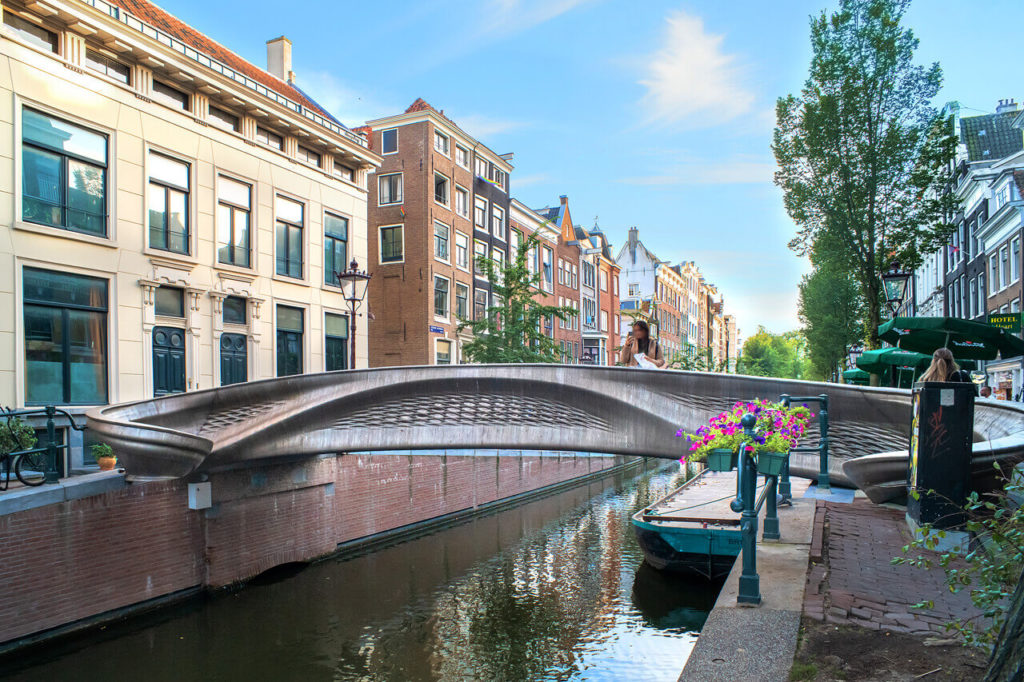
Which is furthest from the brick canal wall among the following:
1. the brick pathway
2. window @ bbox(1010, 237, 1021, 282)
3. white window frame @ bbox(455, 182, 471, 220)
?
window @ bbox(1010, 237, 1021, 282)

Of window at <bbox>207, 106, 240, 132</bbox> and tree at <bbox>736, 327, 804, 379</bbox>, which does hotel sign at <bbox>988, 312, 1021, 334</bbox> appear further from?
tree at <bbox>736, 327, 804, 379</bbox>

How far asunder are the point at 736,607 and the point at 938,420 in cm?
261

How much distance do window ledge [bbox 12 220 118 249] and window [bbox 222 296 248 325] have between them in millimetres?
3385

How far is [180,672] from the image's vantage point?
389 inches

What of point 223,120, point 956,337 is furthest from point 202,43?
point 956,337

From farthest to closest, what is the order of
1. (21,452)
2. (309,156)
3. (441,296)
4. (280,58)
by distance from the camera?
(441,296) → (280,58) → (309,156) → (21,452)

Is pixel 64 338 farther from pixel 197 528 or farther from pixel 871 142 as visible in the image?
pixel 871 142

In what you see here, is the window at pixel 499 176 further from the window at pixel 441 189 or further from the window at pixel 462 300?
the window at pixel 462 300

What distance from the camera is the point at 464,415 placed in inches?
456

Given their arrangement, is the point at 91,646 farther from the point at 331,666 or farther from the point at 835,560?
the point at 835,560

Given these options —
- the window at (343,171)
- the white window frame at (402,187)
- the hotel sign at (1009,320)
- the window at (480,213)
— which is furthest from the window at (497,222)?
the hotel sign at (1009,320)

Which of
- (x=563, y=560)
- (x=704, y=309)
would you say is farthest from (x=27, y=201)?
(x=704, y=309)

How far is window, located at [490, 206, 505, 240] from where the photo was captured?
34.8 m

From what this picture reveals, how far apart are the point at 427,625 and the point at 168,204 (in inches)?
435
